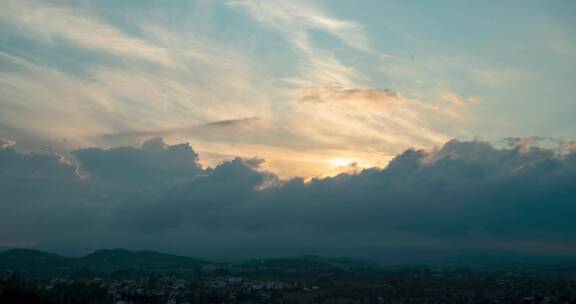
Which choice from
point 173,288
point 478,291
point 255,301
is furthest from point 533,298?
point 173,288

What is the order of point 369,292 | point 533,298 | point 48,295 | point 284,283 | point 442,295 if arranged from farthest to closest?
point 284,283 → point 369,292 → point 442,295 → point 533,298 → point 48,295

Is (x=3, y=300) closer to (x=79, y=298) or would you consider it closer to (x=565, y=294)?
(x=79, y=298)

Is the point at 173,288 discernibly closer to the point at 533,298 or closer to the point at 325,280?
the point at 325,280

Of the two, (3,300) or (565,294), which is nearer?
(3,300)

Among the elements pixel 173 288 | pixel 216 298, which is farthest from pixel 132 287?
pixel 216 298

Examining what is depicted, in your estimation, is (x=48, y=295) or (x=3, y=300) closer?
(x=3, y=300)

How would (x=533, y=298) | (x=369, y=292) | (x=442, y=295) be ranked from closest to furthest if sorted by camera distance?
1. (x=533, y=298)
2. (x=442, y=295)
3. (x=369, y=292)

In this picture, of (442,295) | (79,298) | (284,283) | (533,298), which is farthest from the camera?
(284,283)

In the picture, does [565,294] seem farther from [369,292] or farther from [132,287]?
[132,287]

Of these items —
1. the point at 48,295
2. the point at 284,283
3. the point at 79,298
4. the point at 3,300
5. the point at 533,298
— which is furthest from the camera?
the point at 284,283
